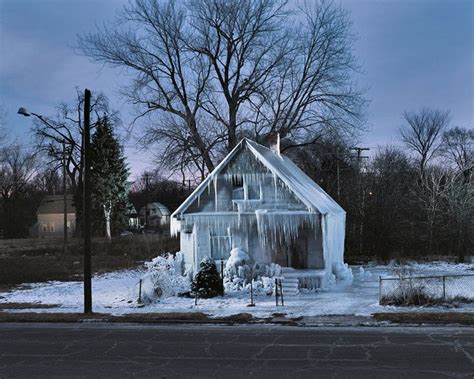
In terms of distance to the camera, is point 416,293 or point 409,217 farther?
point 409,217

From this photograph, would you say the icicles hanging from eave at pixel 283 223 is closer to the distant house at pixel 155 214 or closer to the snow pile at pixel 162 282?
the snow pile at pixel 162 282

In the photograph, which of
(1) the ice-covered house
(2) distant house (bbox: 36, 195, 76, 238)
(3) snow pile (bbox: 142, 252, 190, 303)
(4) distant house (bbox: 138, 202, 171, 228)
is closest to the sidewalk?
(3) snow pile (bbox: 142, 252, 190, 303)

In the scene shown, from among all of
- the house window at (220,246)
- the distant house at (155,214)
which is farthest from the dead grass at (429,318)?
the distant house at (155,214)

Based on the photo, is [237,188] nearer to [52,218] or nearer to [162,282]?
[162,282]

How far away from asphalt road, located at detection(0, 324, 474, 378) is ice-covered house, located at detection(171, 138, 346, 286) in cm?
886

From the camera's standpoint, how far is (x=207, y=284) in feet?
65.4

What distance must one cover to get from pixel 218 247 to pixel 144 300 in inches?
202

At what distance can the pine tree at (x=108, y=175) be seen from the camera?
2360 inches

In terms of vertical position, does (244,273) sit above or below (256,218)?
below

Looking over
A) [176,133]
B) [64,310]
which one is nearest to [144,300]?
[64,310]

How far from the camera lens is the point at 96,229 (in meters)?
66.4

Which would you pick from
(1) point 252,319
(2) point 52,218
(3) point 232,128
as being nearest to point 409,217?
(3) point 232,128

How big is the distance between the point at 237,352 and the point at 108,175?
51993 mm

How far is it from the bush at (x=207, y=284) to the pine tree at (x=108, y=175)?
40.0 m
